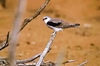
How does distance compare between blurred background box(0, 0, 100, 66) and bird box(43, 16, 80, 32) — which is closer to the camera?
bird box(43, 16, 80, 32)

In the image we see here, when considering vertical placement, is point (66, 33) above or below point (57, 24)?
below

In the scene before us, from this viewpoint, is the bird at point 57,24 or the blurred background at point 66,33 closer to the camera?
the bird at point 57,24

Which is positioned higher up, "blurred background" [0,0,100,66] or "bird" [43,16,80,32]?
"bird" [43,16,80,32]

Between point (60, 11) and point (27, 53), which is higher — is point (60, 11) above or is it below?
below

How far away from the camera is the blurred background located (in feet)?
17.5

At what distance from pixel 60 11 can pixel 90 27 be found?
1.51m

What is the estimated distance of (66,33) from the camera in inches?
277

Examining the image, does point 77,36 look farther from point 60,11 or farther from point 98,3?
point 98,3

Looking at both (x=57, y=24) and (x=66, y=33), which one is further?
(x=66, y=33)

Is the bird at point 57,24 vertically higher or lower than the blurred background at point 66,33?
higher

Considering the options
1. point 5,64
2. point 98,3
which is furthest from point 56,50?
point 98,3

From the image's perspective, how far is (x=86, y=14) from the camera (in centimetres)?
903

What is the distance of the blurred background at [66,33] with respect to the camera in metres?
5.34

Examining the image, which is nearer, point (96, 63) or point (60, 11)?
point (96, 63)
